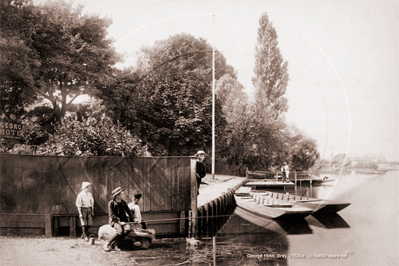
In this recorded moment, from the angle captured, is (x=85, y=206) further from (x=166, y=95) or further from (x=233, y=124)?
(x=233, y=124)

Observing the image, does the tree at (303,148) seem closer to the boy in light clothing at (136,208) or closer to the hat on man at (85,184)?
the boy in light clothing at (136,208)

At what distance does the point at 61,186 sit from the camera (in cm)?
324

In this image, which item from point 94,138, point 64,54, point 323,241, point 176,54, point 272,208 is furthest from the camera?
point 272,208

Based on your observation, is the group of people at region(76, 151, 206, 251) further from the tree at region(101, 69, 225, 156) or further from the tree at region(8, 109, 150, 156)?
the tree at region(8, 109, 150, 156)

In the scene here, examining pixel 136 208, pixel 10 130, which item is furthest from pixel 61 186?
pixel 10 130

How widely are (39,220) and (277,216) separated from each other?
3.01 metres

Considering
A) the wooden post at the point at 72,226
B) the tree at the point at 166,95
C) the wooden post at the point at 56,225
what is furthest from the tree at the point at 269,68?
the wooden post at the point at 56,225

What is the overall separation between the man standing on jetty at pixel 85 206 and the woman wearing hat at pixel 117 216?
333mm

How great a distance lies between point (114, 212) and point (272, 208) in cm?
243

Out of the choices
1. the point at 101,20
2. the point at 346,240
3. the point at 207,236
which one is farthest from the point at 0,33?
the point at 346,240

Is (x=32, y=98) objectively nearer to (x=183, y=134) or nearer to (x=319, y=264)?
(x=183, y=134)

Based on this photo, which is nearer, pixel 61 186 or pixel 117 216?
pixel 117 216

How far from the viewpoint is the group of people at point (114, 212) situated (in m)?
2.88

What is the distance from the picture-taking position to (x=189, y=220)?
3.76 meters
